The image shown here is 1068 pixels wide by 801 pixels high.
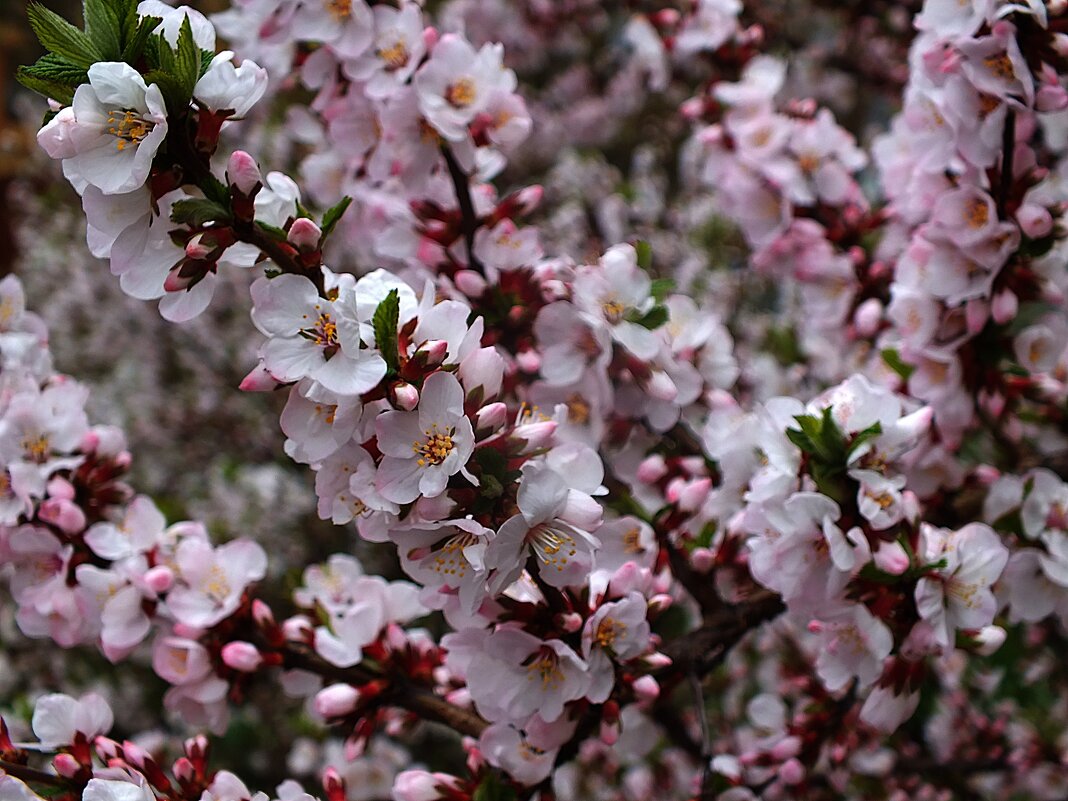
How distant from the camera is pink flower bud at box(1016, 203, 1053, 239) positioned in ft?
5.10

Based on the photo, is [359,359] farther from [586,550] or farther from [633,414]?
[633,414]

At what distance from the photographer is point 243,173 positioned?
3.44ft

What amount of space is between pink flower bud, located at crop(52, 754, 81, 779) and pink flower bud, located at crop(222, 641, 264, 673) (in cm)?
27

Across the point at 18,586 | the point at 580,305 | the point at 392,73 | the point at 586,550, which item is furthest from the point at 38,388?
the point at 586,550

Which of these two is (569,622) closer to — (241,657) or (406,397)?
(406,397)

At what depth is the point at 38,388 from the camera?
155 cm

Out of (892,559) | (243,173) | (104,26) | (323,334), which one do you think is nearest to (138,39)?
(104,26)

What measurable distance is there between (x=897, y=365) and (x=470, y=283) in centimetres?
89

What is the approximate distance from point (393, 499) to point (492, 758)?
0.49 m

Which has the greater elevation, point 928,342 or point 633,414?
point 928,342

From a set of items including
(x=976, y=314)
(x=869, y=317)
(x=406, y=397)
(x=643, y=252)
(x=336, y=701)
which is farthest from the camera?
(x=869, y=317)

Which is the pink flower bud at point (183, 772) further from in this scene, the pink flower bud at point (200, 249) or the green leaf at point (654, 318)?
the green leaf at point (654, 318)

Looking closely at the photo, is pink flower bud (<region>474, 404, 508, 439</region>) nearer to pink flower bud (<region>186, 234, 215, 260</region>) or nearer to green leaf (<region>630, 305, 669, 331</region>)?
pink flower bud (<region>186, 234, 215, 260</region>)

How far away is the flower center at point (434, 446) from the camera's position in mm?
1000
